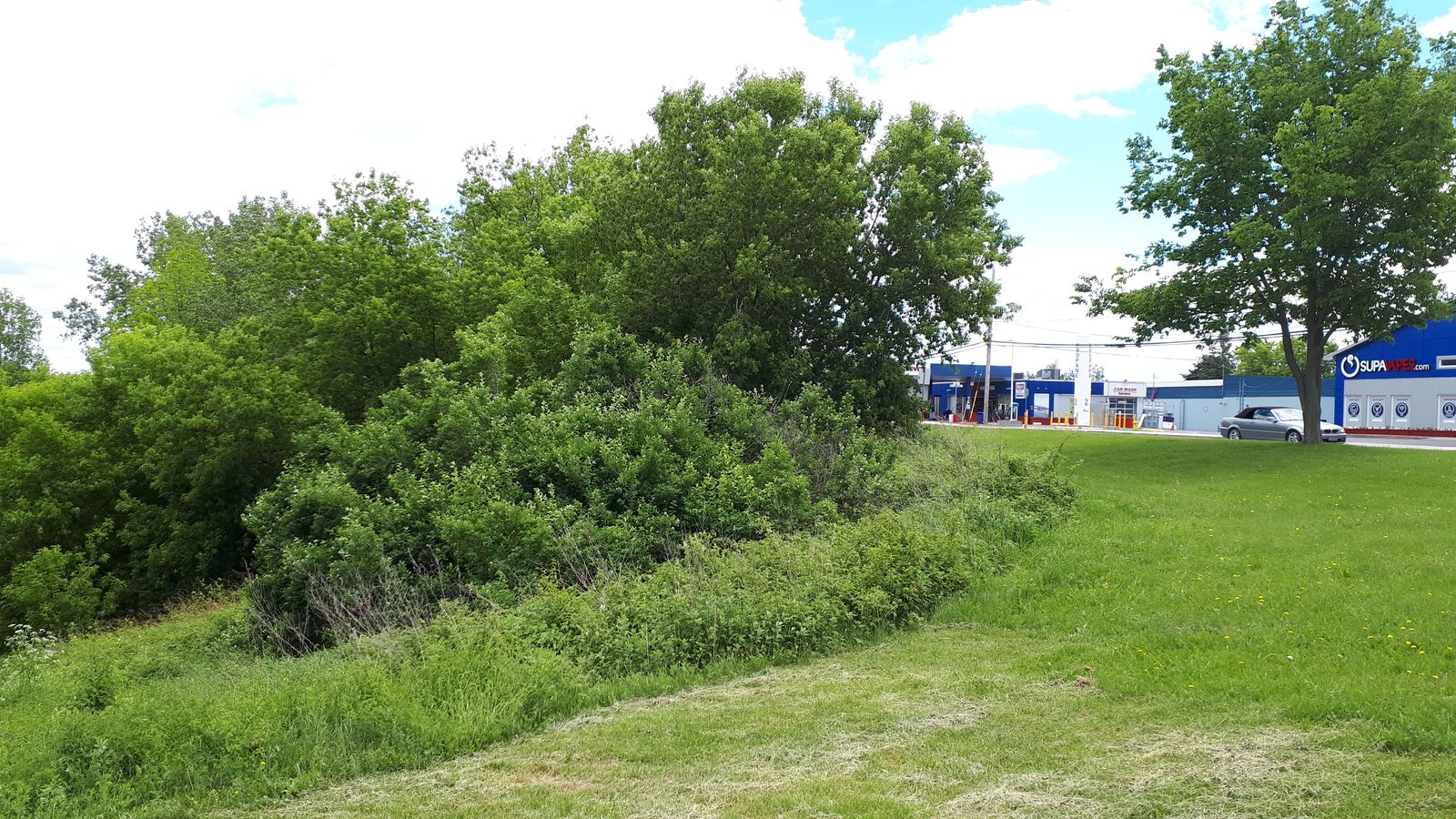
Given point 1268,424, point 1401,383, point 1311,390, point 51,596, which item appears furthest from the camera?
point 1401,383

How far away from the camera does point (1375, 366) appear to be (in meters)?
46.3

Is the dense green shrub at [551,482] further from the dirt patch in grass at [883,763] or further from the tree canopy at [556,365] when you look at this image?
the dirt patch in grass at [883,763]

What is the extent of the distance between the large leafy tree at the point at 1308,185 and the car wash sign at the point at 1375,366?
21170 mm

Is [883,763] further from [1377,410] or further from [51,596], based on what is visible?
[1377,410]

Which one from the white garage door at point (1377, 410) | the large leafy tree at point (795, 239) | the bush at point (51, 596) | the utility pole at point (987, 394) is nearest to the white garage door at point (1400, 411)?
the white garage door at point (1377, 410)

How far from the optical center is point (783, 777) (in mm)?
5410

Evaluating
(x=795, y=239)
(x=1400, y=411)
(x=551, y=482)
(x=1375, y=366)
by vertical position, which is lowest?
(x=551, y=482)

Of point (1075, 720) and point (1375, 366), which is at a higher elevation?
point (1375, 366)

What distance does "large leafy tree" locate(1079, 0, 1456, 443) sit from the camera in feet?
78.6

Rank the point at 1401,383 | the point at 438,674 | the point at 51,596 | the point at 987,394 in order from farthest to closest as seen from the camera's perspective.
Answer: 1. the point at 987,394
2. the point at 1401,383
3. the point at 51,596
4. the point at 438,674

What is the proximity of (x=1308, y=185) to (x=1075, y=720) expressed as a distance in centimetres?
2376

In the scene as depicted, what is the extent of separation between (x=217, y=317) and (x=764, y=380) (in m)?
22.3

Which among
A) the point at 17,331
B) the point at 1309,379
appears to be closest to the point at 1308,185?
the point at 1309,379

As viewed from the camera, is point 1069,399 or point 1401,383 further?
point 1069,399
